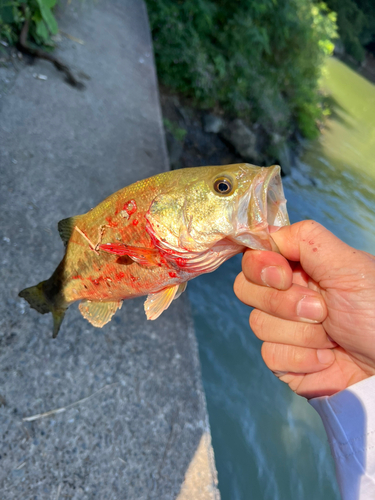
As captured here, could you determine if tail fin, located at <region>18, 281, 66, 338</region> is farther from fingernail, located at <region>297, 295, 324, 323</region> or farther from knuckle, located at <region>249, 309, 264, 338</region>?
fingernail, located at <region>297, 295, 324, 323</region>

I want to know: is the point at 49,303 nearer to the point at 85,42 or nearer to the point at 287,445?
the point at 287,445

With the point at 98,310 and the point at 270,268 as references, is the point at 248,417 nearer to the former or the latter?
the point at 98,310

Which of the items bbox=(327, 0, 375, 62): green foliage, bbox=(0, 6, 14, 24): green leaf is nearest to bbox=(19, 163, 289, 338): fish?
bbox=(0, 6, 14, 24): green leaf

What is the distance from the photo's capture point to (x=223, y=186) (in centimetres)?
149

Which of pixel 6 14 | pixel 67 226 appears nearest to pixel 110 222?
pixel 67 226

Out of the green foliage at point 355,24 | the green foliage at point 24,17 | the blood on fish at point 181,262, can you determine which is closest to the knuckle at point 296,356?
the blood on fish at point 181,262

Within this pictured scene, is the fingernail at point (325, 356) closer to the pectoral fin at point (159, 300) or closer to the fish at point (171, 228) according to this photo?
the fish at point (171, 228)

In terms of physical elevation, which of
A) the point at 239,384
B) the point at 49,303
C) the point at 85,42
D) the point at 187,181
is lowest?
the point at 239,384

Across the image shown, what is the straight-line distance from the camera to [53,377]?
8.29 feet

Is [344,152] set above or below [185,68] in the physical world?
below

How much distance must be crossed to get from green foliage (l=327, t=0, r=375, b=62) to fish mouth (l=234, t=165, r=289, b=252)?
3526 cm

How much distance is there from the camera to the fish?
143cm

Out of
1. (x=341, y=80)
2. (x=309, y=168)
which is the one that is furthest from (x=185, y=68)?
(x=341, y=80)

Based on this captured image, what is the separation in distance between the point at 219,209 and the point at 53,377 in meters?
1.92
